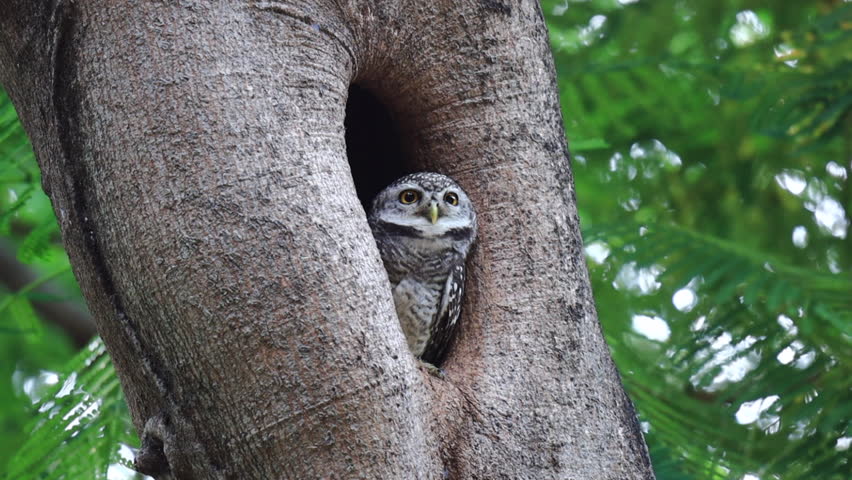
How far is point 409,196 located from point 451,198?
22 centimetres

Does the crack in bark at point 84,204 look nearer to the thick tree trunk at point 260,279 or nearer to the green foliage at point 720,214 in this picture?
the thick tree trunk at point 260,279

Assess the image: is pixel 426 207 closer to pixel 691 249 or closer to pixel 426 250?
pixel 426 250

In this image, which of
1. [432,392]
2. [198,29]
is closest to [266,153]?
[198,29]

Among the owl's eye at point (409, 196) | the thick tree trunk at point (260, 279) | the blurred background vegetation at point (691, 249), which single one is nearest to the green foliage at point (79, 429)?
the blurred background vegetation at point (691, 249)

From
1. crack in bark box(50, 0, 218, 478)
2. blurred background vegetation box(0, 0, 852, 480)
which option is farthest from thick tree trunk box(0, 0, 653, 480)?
blurred background vegetation box(0, 0, 852, 480)

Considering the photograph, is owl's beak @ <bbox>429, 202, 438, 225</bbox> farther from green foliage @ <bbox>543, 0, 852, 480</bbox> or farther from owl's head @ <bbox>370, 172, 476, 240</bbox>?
green foliage @ <bbox>543, 0, 852, 480</bbox>

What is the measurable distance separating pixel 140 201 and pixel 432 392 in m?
0.78

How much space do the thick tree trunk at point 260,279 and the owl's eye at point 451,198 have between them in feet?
1.68

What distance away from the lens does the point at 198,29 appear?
2201mm

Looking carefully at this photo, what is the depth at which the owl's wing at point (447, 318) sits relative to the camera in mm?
2875

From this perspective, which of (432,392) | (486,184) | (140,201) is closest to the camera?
(140,201)

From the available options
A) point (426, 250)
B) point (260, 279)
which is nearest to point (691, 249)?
point (426, 250)

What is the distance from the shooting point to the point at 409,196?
324 cm

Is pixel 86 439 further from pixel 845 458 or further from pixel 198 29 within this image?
pixel 845 458
